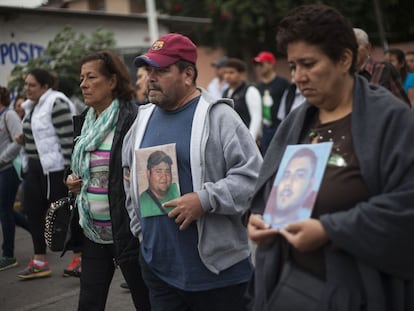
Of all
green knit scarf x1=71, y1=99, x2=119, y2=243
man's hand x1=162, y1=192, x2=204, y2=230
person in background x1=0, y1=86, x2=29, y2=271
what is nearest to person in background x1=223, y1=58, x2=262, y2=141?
person in background x1=0, y1=86, x2=29, y2=271

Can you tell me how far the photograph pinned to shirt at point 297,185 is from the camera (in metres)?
2.10

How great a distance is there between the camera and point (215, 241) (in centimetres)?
306

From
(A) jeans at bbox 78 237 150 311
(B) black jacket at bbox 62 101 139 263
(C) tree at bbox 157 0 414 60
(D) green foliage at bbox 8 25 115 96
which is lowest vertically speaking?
(A) jeans at bbox 78 237 150 311

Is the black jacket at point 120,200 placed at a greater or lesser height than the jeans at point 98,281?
greater

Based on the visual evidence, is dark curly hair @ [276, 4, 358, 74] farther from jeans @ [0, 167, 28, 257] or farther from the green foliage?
the green foliage

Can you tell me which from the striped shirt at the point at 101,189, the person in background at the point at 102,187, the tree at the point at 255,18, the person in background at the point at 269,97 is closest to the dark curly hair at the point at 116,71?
the person in background at the point at 102,187

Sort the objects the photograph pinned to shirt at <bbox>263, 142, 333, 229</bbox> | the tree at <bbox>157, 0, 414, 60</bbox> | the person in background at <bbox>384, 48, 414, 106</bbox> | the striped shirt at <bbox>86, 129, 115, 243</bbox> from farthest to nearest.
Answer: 1. the tree at <bbox>157, 0, 414, 60</bbox>
2. the person in background at <bbox>384, 48, 414, 106</bbox>
3. the striped shirt at <bbox>86, 129, 115, 243</bbox>
4. the photograph pinned to shirt at <bbox>263, 142, 333, 229</bbox>

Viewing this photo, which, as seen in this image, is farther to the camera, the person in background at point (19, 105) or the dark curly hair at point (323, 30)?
the person in background at point (19, 105)

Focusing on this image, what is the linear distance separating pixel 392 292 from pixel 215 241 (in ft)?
3.75

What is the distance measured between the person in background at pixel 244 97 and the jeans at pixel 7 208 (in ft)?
10.2

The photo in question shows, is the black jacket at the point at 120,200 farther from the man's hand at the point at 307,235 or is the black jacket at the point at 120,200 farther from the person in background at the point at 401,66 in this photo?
the person in background at the point at 401,66

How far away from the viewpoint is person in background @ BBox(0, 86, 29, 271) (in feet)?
23.4

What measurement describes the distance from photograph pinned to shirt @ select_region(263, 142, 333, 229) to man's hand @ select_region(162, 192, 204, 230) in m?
0.76

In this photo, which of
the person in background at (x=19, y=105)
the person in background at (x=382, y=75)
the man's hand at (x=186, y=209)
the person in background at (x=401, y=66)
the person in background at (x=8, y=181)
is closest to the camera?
the man's hand at (x=186, y=209)
